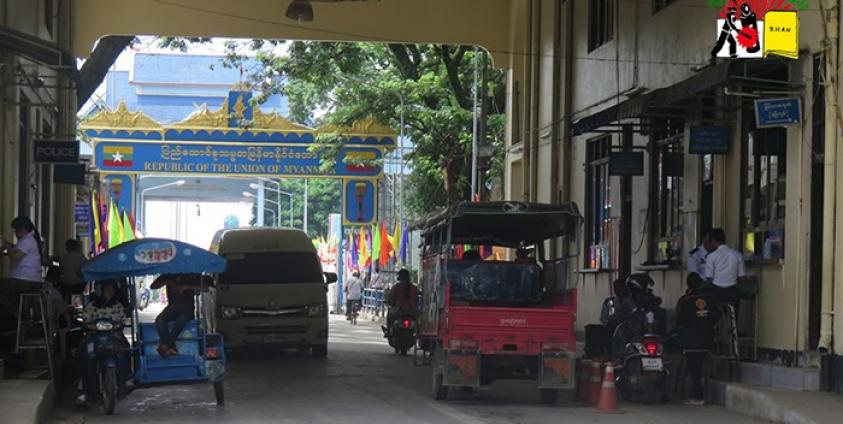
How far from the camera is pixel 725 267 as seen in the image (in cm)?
1638

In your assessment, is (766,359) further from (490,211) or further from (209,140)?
(209,140)

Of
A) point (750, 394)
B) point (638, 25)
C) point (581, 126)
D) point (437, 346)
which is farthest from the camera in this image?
point (638, 25)

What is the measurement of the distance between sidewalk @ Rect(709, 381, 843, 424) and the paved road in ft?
0.74

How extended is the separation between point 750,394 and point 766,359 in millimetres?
1779

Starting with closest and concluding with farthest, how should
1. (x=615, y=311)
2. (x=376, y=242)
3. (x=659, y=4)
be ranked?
(x=615, y=311) → (x=659, y=4) → (x=376, y=242)

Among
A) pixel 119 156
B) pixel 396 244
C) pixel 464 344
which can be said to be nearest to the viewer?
pixel 464 344

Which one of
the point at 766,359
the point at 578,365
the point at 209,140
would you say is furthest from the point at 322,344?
the point at 209,140

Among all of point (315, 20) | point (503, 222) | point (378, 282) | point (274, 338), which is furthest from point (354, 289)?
point (503, 222)

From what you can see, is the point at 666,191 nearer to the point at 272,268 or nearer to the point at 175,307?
the point at 272,268

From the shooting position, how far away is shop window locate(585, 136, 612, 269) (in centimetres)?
2427

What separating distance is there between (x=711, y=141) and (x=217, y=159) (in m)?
29.8

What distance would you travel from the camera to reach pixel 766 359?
53.4 ft

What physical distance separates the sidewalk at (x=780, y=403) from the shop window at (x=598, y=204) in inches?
338

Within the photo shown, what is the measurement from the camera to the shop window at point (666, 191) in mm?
20344
